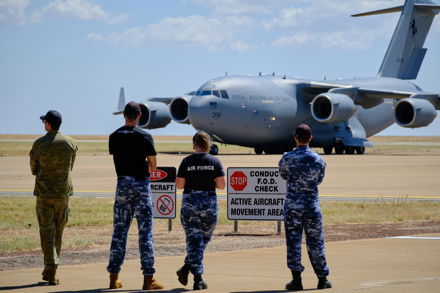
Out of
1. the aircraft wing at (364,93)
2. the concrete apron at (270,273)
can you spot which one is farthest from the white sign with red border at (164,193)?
the aircraft wing at (364,93)

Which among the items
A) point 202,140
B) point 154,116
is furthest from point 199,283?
point 154,116

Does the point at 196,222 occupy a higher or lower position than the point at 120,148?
lower

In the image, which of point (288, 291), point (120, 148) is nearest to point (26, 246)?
point (120, 148)

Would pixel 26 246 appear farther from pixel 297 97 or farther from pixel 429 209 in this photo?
pixel 297 97

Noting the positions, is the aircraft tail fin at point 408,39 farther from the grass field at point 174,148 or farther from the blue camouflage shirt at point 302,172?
the blue camouflage shirt at point 302,172

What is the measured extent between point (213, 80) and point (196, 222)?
4357 cm

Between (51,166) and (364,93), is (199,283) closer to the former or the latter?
(51,166)

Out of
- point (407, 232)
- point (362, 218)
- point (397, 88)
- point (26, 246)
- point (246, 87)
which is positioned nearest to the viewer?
point (26, 246)

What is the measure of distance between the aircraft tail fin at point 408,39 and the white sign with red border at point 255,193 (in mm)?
49624

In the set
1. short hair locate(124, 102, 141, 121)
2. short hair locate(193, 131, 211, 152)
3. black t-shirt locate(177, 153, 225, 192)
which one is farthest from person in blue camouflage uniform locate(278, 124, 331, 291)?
short hair locate(124, 102, 141, 121)

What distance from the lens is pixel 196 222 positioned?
34.6 feet

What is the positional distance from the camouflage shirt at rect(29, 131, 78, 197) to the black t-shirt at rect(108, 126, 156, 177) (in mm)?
839

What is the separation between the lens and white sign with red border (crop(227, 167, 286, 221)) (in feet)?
56.1

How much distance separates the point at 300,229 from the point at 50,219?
279cm
